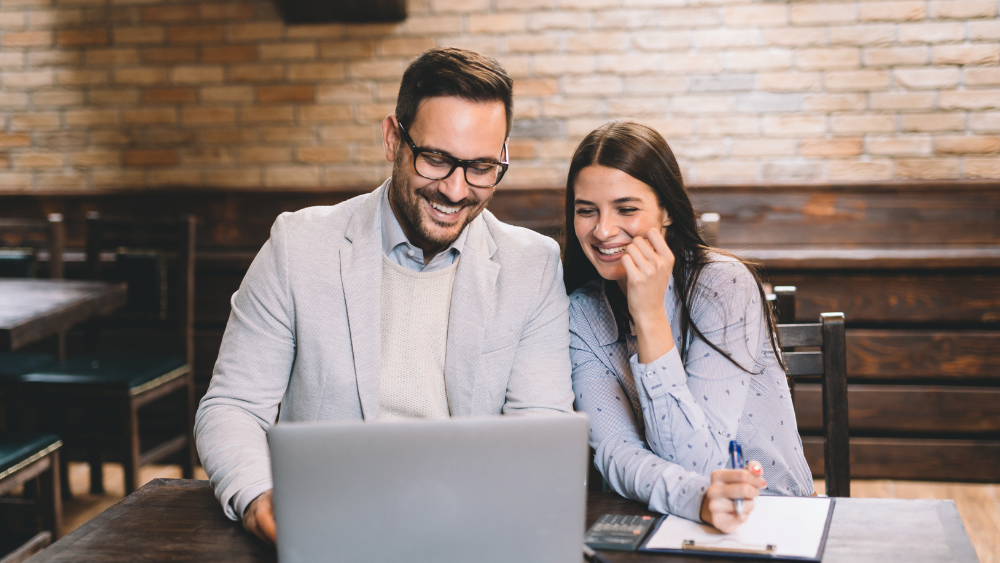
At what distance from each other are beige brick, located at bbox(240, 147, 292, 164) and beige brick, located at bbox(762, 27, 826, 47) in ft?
7.66

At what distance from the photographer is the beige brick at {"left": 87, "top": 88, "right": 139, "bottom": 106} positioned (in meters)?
3.65

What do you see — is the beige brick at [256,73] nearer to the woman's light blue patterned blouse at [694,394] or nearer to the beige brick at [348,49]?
the beige brick at [348,49]

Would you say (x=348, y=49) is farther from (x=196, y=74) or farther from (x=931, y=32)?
(x=931, y=32)

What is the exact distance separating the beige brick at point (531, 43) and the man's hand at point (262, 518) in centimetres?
276

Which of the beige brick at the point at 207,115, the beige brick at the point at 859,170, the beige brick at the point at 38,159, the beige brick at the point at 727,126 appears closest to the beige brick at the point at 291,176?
the beige brick at the point at 207,115

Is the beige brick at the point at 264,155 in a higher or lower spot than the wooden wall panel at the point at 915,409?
higher

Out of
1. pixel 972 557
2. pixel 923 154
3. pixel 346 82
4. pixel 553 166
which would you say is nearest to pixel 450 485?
pixel 972 557

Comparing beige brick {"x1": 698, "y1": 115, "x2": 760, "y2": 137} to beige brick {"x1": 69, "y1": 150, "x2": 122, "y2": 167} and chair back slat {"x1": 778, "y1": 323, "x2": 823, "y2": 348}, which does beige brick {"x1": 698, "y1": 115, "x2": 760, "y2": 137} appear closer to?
chair back slat {"x1": 778, "y1": 323, "x2": 823, "y2": 348}

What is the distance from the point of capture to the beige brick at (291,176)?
11.8ft

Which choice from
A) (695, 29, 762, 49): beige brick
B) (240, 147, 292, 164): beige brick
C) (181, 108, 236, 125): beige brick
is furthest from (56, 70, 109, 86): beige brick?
(695, 29, 762, 49): beige brick

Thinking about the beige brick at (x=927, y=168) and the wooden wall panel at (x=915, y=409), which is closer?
the wooden wall panel at (x=915, y=409)

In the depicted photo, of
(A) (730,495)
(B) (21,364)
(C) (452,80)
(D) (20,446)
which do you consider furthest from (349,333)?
(B) (21,364)

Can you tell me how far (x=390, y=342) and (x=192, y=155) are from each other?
8.62 feet

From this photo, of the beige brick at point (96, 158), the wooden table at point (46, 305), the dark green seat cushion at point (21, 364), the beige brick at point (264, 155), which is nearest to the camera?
the wooden table at point (46, 305)
